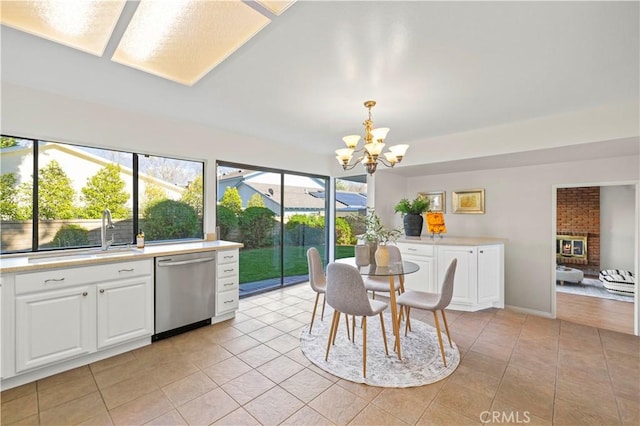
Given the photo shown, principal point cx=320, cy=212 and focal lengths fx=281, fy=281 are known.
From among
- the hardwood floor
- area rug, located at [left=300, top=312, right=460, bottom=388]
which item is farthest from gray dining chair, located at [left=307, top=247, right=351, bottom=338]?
the hardwood floor

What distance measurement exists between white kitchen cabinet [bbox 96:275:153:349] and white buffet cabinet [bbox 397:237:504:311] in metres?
3.38

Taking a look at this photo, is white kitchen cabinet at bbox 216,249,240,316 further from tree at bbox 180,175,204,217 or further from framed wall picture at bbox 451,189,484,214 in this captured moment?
framed wall picture at bbox 451,189,484,214

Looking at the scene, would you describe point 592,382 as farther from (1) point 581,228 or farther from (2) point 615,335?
(1) point 581,228

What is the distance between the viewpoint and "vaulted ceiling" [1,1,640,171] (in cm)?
156

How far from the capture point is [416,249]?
4102 millimetres

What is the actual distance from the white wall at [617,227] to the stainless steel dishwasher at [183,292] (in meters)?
7.40

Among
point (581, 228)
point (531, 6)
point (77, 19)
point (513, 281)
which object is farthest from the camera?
point (581, 228)

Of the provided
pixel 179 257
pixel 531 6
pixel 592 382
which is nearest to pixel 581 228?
pixel 592 382

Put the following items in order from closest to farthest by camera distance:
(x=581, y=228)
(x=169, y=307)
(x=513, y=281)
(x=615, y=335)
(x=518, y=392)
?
(x=518, y=392) → (x=169, y=307) → (x=615, y=335) → (x=513, y=281) → (x=581, y=228)

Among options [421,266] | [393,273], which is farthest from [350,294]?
[421,266]

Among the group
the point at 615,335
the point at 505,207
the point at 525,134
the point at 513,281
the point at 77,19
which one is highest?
the point at 77,19

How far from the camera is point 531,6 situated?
57.7 inches

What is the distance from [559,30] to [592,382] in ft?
8.25

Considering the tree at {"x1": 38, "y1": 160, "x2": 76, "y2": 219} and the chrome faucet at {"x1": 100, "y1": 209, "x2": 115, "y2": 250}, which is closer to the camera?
the tree at {"x1": 38, "y1": 160, "x2": 76, "y2": 219}
